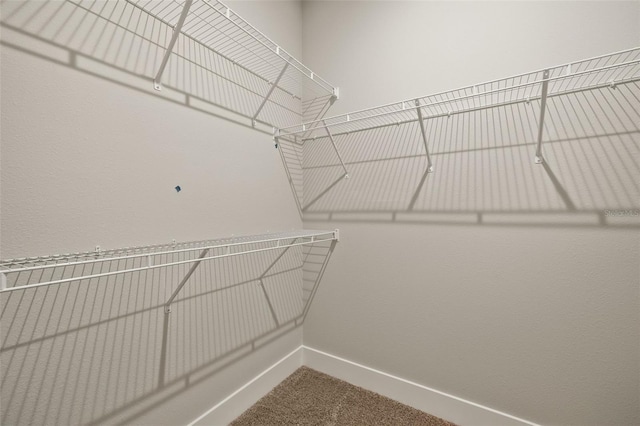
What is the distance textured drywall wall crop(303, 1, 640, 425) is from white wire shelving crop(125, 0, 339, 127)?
264mm

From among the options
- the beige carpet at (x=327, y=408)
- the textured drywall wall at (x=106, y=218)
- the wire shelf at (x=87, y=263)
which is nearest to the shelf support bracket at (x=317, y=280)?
the beige carpet at (x=327, y=408)

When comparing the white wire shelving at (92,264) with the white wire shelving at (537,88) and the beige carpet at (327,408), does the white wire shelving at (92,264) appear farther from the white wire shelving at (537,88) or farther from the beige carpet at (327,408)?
the white wire shelving at (537,88)

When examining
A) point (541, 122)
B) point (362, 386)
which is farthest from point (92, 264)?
point (541, 122)

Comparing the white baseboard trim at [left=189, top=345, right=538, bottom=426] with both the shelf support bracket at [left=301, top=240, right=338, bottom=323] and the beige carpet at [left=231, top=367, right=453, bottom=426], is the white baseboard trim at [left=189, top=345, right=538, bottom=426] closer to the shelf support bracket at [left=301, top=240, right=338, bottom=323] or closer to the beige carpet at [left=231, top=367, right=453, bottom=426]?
the beige carpet at [left=231, top=367, right=453, bottom=426]

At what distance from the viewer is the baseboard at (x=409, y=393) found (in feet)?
4.01

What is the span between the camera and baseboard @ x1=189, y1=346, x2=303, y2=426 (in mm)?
1229

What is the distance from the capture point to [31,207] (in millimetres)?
759

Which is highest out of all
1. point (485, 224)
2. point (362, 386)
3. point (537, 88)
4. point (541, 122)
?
point (537, 88)

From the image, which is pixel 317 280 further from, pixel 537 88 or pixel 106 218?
pixel 537 88

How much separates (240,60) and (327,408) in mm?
1850

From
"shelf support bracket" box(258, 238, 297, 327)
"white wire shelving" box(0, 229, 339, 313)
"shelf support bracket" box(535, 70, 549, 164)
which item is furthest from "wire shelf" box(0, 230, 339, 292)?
"shelf support bracket" box(535, 70, 549, 164)

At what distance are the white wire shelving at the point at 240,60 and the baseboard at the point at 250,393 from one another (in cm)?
140

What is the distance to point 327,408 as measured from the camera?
1.39 meters

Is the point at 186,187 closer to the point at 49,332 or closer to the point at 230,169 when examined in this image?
the point at 230,169
